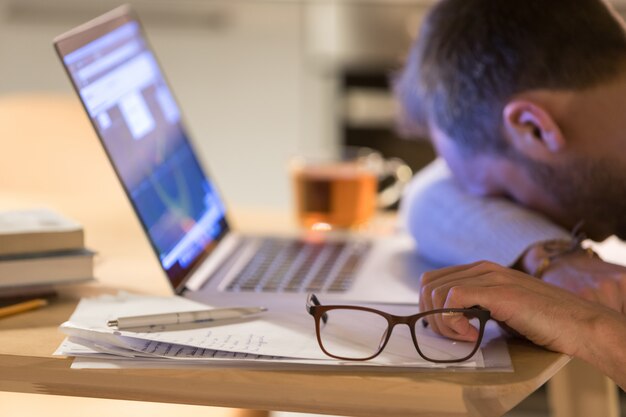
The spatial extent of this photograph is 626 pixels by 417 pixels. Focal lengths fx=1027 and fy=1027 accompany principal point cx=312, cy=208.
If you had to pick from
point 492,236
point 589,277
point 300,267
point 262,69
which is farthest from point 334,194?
point 262,69

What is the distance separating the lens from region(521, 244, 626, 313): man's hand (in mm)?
957

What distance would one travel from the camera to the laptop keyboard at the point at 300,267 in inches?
44.4

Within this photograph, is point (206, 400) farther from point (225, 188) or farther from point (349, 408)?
point (225, 188)

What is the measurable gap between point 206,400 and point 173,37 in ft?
8.00

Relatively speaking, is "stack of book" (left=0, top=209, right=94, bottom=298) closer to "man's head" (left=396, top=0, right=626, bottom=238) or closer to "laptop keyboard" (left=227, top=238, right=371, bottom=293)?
"laptop keyboard" (left=227, top=238, right=371, bottom=293)

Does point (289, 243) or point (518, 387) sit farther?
point (289, 243)

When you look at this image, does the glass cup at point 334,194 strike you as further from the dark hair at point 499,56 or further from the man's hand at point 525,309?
the man's hand at point 525,309

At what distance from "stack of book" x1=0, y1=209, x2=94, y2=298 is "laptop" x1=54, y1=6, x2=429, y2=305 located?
2.8 inches

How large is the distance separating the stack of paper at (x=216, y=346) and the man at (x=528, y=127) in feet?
0.78

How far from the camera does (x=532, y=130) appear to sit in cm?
113

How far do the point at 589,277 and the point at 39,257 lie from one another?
21.0 inches

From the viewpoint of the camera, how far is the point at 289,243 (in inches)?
53.6

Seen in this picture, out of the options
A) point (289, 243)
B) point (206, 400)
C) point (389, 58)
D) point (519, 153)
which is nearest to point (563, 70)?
point (519, 153)

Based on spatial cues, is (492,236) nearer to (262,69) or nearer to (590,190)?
(590,190)
